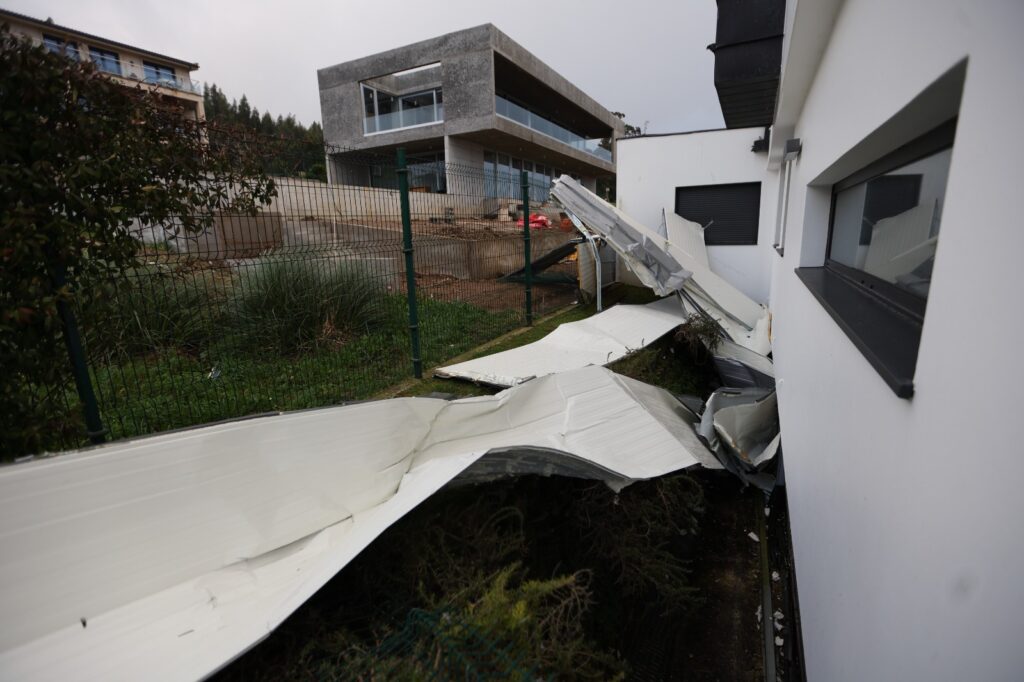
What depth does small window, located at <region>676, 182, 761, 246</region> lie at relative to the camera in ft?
32.4

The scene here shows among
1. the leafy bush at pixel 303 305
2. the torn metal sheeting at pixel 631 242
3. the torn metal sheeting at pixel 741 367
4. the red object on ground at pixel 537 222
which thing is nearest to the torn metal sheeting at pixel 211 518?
the leafy bush at pixel 303 305

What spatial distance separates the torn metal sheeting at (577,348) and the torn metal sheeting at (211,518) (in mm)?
1958

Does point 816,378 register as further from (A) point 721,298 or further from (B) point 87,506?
(A) point 721,298

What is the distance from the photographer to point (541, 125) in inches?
944

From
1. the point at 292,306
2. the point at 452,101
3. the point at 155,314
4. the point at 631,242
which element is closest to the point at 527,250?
the point at 631,242

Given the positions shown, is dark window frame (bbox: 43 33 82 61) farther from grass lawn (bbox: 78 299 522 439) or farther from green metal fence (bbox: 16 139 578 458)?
grass lawn (bbox: 78 299 522 439)

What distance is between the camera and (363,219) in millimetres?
5199

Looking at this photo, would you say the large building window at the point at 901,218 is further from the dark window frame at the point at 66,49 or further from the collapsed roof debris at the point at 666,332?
the dark window frame at the point at 66,49

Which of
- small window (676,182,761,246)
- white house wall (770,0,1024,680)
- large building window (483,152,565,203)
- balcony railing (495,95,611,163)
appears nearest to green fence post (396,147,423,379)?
large building window (483,152,565,203)

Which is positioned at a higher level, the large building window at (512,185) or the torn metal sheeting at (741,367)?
the large building window at (512,185)

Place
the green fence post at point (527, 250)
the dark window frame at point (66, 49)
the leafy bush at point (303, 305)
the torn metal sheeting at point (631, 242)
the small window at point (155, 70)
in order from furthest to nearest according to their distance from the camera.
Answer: the small window at point (155, 70), the green fence post at point (527, 250), the torn metal sheeting at point (631, 242), the leafy bush at point (303, 305), the dark window frame at point (66, 49)

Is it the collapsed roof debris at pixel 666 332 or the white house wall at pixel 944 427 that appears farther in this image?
the collapsed roof debris at pixel 666 332

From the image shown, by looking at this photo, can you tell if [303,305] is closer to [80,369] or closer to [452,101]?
[80,369]

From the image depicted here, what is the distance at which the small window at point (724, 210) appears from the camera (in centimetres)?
988
